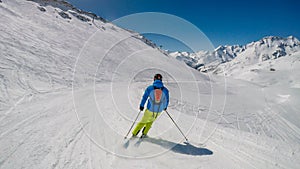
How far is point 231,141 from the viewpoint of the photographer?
6363 mm

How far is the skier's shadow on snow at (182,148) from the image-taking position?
496 centimetres

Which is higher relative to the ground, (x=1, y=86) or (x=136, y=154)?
(x=1, y=86)

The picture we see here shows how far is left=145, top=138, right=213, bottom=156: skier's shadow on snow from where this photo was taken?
496cm

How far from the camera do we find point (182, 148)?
A: 515 centimetres

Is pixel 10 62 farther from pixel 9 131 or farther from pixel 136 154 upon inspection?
pixel 136 154

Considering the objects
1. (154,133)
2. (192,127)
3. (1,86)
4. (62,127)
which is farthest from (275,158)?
(1,86)

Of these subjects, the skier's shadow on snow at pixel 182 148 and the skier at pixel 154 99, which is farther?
the skier at pixel 154 99

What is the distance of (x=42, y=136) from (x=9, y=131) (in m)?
0.91

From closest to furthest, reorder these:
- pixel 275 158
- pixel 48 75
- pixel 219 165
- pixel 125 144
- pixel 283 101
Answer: pixel 219 165 → pixel 125 144 → pixel 275 158 → pixel 48 75 → pixel 283 101

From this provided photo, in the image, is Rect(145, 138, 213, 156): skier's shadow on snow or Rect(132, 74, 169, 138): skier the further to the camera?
Rect(132, 74, 169, 138): skier

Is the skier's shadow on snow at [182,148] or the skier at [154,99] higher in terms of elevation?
the skier at [154,99]

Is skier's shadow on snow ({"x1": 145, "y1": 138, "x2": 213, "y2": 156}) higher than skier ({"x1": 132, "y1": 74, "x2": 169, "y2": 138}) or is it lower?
lower

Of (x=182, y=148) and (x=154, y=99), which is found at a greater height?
(x=154, y=99)

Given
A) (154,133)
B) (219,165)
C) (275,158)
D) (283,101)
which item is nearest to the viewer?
(219,165)
